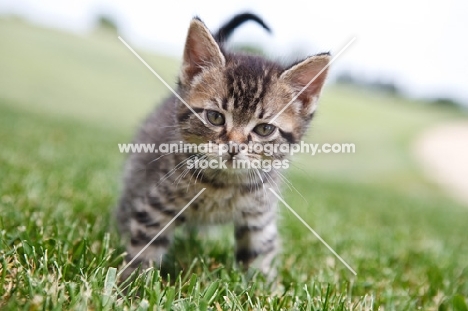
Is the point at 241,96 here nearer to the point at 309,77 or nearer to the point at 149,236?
the point at 309,77

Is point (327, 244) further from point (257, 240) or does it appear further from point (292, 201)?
point (292, 201)

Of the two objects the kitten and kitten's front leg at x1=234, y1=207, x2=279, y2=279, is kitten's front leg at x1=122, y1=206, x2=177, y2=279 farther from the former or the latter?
kitten's front leg at x1=234, y1=207, x2=279, y2=279

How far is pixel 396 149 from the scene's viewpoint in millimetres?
15195

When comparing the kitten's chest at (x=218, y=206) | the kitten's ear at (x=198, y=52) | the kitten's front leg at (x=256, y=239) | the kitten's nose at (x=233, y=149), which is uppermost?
the kitten's ear at (x=198, y=52)

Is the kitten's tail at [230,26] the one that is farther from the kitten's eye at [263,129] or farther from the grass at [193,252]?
the kitten's eye at [263,129]

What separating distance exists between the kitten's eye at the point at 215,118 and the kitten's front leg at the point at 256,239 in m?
0.51

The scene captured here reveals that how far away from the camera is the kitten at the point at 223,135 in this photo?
2.02 m

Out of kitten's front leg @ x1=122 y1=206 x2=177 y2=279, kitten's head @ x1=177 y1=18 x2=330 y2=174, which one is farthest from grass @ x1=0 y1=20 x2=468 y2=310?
kitten's head @ x1=177 y1=18 x2=330 y2=174

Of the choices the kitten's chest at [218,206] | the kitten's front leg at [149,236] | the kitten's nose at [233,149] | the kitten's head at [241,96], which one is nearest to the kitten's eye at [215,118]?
the kitten's head at [241,96]

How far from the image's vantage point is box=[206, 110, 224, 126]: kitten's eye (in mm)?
2031

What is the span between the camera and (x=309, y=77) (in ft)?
7.07

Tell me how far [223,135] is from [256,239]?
2.13 feet

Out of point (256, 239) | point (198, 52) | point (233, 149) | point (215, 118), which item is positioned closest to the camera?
point (233, 149)

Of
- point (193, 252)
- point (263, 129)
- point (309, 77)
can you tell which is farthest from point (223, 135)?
point (193, 252)
